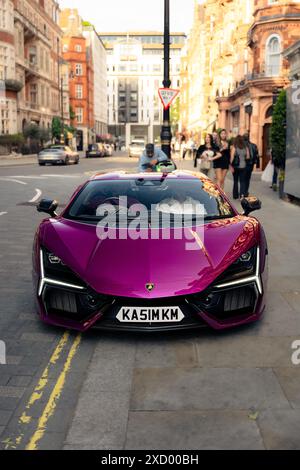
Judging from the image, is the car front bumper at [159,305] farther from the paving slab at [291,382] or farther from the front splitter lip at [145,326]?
the paving slab at [291,382]

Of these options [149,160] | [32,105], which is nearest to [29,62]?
[32,105]

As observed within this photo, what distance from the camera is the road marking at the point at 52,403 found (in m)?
3.01

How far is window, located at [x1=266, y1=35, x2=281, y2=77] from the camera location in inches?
1178

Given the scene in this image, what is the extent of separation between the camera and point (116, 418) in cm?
325

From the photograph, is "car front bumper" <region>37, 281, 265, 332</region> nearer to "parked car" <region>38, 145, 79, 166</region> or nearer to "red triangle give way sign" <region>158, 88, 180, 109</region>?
"red triangle give way sign" <region>158, 88, 180, 109</region>

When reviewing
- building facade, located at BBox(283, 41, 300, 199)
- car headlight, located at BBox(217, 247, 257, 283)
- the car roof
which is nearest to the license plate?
car headlight, located at BBox(217, 247, 257, 283)

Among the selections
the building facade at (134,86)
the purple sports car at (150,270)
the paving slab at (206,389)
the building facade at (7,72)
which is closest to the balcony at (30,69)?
the building facade at (7,72)

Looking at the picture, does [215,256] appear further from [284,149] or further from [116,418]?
[284,149]

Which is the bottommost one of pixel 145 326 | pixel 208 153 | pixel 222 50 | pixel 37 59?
pixel 145 326

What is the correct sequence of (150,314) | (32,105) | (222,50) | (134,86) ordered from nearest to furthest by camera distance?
(150,314) → (222,50) → (32,105) → (134,86)
